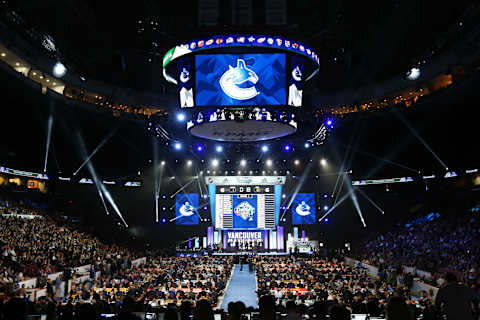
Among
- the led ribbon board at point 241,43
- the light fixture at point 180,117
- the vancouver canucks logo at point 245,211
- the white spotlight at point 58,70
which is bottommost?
the vancouver canucks logo at point 245,211

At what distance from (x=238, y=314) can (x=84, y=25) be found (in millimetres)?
18532

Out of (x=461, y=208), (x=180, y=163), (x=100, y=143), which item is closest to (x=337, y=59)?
(x=461, y=208)

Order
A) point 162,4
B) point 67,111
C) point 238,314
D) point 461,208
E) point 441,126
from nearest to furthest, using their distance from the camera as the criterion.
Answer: point 238,314 < point 162,4 < point 67,111 < point 441,126 < point 461,208

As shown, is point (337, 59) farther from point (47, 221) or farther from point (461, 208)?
point (47, 221)

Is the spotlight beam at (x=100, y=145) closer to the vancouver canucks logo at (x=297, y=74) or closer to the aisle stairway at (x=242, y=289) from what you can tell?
the aisle stairway at (x=242, y=289)

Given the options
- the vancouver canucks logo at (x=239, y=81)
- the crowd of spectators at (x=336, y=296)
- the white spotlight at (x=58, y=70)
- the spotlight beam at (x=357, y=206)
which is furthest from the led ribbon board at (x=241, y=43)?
the spotlight beam at (x=357, y=206)

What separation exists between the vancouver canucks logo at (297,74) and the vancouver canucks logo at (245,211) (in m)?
22.3

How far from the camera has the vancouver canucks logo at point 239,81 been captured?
16.8 m

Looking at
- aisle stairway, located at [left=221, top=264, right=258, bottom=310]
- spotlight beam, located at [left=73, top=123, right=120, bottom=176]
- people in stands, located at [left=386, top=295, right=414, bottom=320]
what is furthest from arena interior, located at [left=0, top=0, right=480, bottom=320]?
aisle stairway, located at [left=221, top=264, right=258, bottom=310]

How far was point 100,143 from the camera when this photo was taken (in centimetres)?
3369

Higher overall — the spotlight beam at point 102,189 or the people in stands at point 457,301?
the spotlight beam at point 102,189

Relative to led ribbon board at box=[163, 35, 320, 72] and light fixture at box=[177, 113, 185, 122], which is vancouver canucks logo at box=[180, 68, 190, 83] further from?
light fixture at box=[177, 113, 185, 122]

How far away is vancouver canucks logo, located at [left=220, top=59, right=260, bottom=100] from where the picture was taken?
16.8 metres

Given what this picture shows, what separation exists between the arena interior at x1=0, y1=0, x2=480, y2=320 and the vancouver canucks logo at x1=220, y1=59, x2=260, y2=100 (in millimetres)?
56
